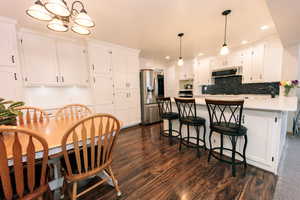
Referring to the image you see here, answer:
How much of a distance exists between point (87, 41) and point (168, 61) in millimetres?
3719

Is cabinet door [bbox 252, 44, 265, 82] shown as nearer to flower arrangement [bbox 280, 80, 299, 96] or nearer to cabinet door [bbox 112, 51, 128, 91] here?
flower arrangement [bbox 280, 80, 299, 96]

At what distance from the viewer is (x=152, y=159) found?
205 cm

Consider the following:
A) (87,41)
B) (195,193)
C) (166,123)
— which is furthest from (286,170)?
(87,41)

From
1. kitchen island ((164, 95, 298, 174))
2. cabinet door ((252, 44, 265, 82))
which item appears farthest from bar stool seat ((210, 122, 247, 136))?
cabinet door ((252, 44, 265, 82))

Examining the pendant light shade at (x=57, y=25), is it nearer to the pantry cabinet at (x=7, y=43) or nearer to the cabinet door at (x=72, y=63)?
the pantry cabinet at (x=7, y=43)

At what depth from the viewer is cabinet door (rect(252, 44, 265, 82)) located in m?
3.32

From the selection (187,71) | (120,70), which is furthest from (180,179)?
(187,71)

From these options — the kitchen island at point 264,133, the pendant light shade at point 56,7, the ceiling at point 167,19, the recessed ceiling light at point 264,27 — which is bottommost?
the kitchen island at point 264,133

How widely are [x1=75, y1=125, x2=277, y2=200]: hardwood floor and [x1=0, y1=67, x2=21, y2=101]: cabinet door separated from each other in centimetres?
219

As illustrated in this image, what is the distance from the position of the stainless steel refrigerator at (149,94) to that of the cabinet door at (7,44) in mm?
3017

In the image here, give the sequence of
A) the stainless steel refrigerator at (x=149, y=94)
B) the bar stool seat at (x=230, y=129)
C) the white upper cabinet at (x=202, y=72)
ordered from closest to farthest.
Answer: the bar stool seat at (x=230, y=129)
the stainless steel refrigerator at (x=149, y=94)
the white upper cabinet at (x=202, y=72)

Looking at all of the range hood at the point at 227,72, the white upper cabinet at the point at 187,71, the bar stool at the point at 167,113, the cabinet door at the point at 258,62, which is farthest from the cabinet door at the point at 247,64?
the bar stool at the point at 167,113

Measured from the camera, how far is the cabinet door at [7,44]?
6.89 feet

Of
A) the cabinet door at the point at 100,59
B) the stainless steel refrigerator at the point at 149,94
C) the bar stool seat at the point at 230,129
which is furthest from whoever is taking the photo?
the stainless steel refrigerator at the point at 149,94
